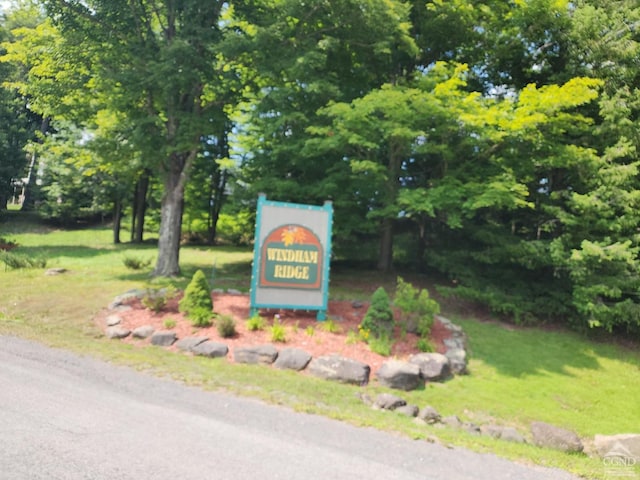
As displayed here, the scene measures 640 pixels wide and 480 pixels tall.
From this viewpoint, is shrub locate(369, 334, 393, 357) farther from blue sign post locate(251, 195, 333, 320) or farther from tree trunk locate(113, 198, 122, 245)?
tree trunk locate(113, 198, 122, 245)

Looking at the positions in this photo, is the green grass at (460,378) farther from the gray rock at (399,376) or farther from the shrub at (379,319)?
the shrub at (379,319)

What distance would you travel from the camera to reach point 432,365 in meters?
7.82

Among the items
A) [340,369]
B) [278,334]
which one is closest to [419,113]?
[278,334]

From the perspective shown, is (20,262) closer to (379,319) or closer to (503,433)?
(379,319)

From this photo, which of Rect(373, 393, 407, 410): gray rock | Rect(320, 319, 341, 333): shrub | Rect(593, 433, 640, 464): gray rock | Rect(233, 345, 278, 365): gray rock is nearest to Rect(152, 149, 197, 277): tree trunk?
Rect(320, 319, 341, 333): shrub

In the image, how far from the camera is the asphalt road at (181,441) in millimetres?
3336

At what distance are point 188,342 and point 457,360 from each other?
5541 millimetres

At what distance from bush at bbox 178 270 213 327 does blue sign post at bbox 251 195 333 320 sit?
1.05 meters

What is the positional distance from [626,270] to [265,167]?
11788 millimetres

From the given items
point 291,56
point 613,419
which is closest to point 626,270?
point 613,419

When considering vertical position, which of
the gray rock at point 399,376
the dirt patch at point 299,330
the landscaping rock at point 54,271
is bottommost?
the gray rock at point 399,376

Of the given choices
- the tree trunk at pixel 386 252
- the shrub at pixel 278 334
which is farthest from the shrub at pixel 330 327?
the tree trunk at pixel 386 252

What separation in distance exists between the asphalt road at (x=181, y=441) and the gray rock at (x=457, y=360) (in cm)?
381

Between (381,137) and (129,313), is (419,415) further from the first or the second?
(381,137)
